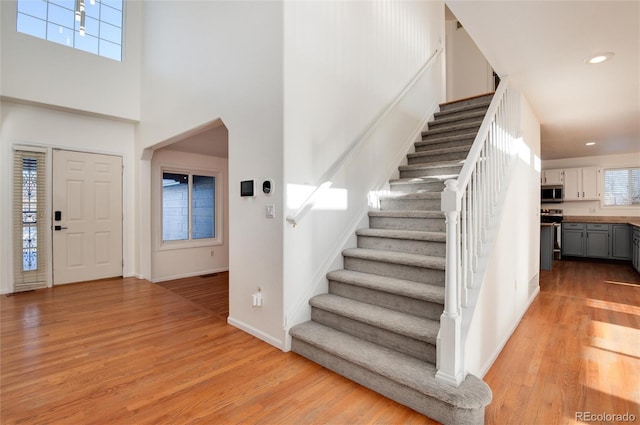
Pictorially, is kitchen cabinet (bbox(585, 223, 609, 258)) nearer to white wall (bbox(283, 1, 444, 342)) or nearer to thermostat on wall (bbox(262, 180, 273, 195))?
white wall (bbox(283, 1, 444, 342))

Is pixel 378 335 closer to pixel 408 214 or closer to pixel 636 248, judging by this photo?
pixel 408 214

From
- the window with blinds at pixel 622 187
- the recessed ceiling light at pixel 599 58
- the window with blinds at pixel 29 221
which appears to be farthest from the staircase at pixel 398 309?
the window with blinds at pixel 622 187

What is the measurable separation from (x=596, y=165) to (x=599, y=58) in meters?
6.07

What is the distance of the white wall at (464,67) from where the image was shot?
23.8 ft

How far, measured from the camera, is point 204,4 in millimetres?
3508

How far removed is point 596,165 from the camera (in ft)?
23.6

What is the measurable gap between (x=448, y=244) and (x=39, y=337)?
11.9ft

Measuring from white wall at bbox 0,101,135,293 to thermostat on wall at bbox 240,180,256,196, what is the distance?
3452 millimetres

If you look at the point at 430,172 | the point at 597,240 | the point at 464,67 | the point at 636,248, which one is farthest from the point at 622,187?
the point at 430,172

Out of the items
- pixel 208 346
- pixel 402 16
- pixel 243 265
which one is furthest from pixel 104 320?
pixel 402 16

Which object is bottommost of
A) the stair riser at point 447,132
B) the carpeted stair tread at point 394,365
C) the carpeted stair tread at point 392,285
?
the carpeted stair tread at point 394,365

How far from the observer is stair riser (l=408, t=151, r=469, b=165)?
3.73 meters

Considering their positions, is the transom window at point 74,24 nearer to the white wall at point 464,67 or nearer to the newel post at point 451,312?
the newel post at point 451,312

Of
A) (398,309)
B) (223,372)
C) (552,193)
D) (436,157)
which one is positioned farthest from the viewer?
(552,193)
